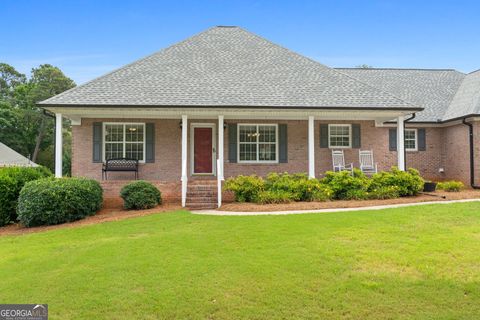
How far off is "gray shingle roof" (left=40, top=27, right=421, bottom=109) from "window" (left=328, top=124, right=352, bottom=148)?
5.29 feet

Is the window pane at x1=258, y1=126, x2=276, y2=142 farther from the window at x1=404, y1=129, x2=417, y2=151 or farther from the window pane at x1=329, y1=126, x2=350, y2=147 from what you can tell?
the window at x1=404, y1=129, x2=417, y2=151

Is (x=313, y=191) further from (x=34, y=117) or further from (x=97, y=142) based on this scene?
(x=34, y=117)

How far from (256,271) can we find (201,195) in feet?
22.4

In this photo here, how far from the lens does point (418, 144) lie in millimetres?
16797

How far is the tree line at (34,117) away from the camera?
39938mm

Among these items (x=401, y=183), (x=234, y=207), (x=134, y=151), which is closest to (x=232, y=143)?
(x=134, y=151)

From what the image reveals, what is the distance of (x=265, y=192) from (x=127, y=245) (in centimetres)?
564

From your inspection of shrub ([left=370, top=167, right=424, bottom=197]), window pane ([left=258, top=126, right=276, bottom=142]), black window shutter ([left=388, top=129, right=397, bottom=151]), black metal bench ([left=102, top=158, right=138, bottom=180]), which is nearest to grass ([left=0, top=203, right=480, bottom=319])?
shrub ([left=370, top=167, right=424, bottom=197])

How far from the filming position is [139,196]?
10.7 metres

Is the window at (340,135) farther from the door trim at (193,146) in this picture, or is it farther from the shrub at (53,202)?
the shrub at (53,202)

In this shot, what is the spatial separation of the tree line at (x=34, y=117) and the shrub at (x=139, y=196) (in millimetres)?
32767

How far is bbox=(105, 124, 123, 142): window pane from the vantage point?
13.5m

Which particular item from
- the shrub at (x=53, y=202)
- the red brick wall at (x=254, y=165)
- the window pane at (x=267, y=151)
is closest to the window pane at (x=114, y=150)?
the red brick wall at (x=254, y=165)

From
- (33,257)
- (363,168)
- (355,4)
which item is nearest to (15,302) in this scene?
(33,257)
